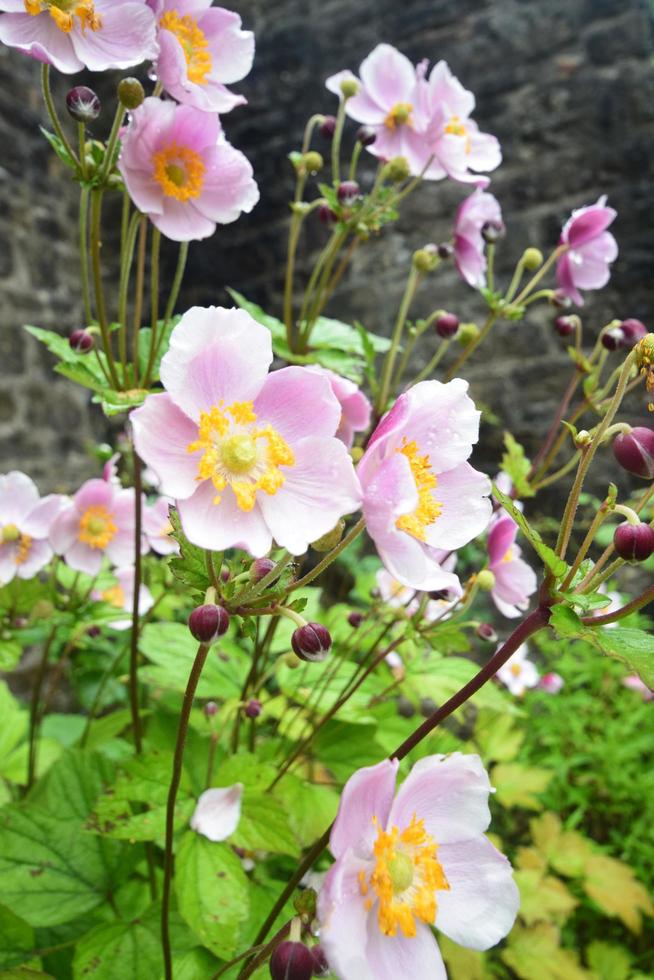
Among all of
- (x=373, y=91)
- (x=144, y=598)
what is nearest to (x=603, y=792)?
(x=144, y=598)

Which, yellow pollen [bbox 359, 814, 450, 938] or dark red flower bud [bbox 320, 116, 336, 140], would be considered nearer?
yellow pollen [bbox 359, 814, 450, 938]

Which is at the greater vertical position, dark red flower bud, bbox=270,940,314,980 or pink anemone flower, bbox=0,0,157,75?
pink anemone flower, bbox=0,0,157,75

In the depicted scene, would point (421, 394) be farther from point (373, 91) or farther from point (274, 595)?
point (373, 91)

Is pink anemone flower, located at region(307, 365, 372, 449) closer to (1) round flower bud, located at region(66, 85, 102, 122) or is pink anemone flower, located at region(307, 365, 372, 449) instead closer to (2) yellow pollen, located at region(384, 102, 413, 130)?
(1) round flower bud, located at region(66, 85, 102, 122)

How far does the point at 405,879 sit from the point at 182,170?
693 millimetres

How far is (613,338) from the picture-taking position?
98 centimetres

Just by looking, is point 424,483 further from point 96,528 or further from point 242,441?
point 96,528

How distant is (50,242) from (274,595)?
3.42 meters

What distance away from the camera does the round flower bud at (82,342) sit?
2.81 ft

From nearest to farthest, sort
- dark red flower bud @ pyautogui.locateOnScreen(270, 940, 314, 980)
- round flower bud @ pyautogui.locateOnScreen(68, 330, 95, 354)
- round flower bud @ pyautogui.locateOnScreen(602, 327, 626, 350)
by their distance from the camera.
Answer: dark red flower bud @ pyautogui.locateOnScreen(270, 940, 314, 980) → round flower bud @ pyautogui.locateOnScreen(68, 330, 95, 354) → round flower bud @ pyautogui.locateOnScreen(602, 327, 626, 350)

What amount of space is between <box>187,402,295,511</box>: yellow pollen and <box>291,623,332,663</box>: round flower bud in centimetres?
10

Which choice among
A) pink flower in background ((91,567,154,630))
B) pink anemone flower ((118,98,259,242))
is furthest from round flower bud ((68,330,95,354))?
pink flower in background ((91,567,154,630))

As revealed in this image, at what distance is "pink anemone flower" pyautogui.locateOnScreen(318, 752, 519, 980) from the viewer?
48 cm

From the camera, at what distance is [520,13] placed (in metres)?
3.03
